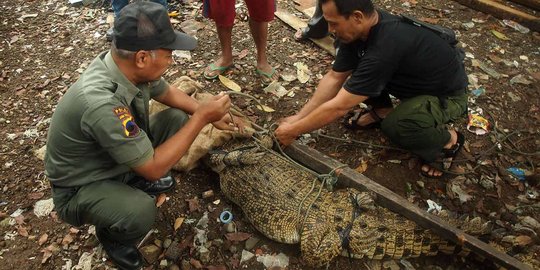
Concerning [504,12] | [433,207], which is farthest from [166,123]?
[504,12]

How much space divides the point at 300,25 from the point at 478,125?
8.22ft

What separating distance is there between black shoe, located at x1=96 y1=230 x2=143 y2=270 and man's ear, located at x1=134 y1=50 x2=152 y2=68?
123 cm

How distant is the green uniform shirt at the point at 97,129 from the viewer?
6.73 ft

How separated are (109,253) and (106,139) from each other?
40.8 inches

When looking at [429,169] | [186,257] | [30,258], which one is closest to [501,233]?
[429,169]

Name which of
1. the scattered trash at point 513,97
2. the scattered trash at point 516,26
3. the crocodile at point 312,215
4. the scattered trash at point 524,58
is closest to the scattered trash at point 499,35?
the scattered trash at point 516,26

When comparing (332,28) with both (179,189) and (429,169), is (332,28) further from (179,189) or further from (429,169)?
(179,189)

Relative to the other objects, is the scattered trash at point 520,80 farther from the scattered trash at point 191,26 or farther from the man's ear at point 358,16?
the scattered trash at point 191,26

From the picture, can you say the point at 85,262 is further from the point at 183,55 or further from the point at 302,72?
the point at 302,72

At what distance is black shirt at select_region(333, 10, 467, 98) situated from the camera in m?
2.76

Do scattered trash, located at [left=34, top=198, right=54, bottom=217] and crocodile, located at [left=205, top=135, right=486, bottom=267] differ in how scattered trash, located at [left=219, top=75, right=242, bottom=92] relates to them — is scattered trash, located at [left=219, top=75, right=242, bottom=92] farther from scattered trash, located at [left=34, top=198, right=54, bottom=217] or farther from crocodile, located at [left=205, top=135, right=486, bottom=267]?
scattered trash, located at [left=34, top=198, right=54, bottom=217]

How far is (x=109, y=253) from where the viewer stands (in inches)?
105

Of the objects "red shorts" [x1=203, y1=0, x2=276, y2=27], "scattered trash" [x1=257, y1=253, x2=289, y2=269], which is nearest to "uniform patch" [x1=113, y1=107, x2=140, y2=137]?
"scattered trash" [x1=257, y1=253, x2=289, y2=269]

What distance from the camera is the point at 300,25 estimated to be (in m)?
5.11
